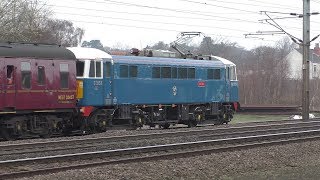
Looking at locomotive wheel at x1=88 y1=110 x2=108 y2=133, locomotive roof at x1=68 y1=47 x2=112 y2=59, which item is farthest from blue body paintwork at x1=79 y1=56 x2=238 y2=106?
locomotive roof at x1=68 y1=47 x2=112 y2=59

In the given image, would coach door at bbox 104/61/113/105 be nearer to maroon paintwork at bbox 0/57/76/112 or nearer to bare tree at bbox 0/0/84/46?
maroon paintwork at bbox 0/57/76/112

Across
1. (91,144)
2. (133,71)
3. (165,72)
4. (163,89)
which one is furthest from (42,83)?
(165,72)

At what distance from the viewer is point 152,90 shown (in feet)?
77.2

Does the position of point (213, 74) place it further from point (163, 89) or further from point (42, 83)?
Answer: point (42, 83)

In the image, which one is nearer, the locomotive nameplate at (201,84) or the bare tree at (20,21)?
the locomotive nameplate at (201,84)

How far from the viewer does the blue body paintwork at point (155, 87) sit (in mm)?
21188

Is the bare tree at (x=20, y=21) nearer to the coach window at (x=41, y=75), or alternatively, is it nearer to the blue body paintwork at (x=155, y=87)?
the blue body paintwork at (x=155, y=87)

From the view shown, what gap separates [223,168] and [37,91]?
8544 mm

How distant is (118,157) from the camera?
13523 mm

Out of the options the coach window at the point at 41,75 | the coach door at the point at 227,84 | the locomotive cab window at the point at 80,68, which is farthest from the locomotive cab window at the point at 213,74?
the coach window at the point at 41,75

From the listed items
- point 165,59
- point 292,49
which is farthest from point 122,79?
point 292,49

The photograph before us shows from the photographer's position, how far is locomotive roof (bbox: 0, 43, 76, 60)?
1797cm

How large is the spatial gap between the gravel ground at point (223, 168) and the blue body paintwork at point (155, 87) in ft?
25.8

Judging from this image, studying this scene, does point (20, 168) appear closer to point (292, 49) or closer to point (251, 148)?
point (251, 148)
